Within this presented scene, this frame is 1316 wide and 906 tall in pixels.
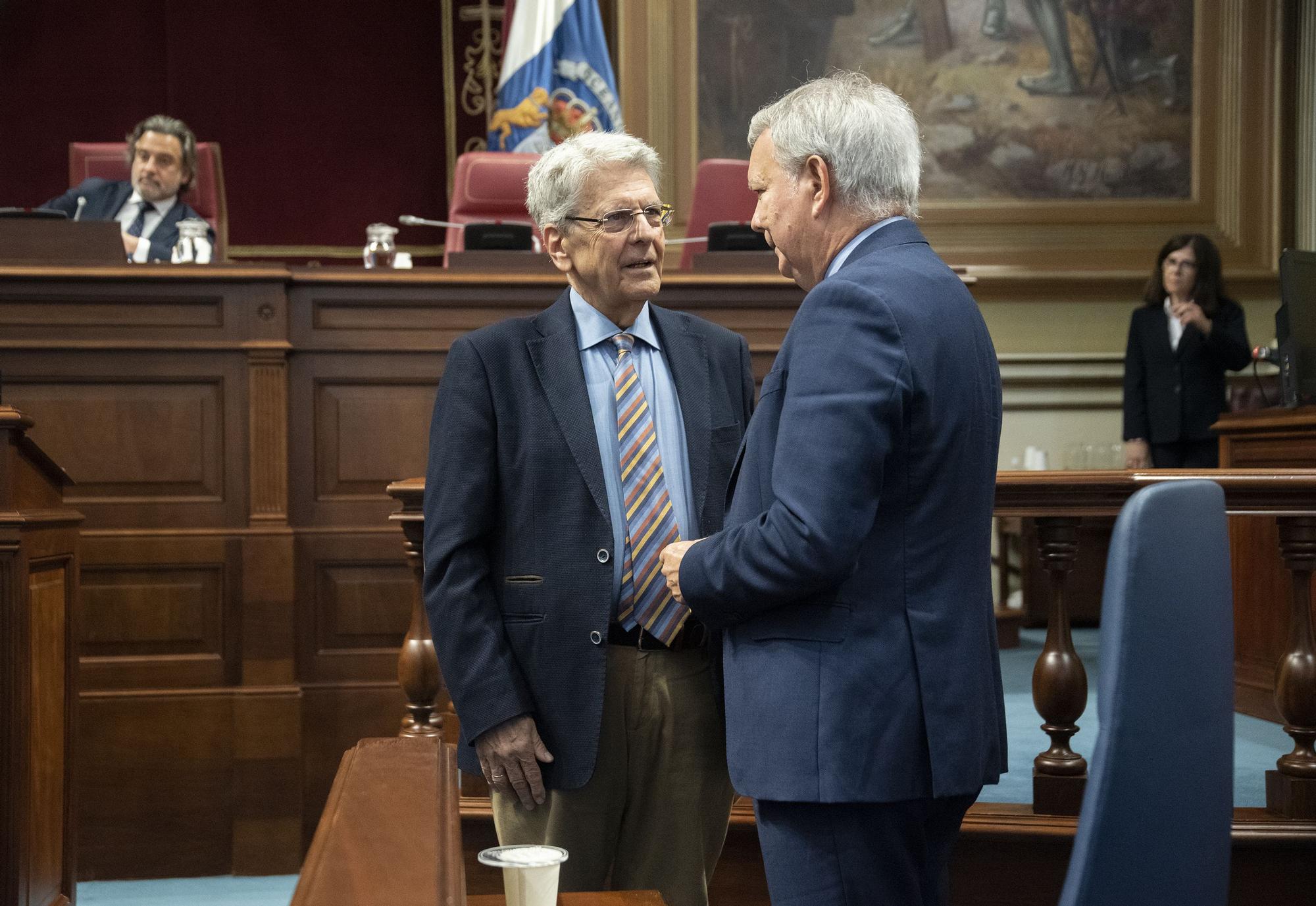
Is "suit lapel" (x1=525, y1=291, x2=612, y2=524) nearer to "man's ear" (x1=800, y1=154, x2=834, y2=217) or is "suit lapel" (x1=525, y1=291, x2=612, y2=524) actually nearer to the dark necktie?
"man's ear" (x1=800, y1=154, x2=834, y2=217)

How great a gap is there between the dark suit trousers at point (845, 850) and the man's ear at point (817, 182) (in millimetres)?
655

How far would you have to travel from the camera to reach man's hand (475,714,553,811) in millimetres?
1741

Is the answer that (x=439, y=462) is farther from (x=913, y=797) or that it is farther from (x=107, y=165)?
(x=107, y=165)

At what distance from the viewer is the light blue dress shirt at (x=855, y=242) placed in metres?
1.52

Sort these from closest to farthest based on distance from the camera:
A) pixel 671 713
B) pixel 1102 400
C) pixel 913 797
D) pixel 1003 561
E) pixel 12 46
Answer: pixel 913 797
pixel 671 713
pixel 1003 561
pixel 1102 400
pixel 12 46

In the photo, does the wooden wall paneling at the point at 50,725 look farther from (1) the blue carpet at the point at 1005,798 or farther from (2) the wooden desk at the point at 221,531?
(2) the wooden desk at the point at 221,531

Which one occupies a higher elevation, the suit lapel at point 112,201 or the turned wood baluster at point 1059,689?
the suit lapel at point 112,201

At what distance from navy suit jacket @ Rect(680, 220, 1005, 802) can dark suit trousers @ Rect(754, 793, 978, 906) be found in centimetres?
4

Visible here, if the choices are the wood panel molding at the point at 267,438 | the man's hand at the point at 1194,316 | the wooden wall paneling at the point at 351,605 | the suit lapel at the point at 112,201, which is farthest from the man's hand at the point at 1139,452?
the suit lapel at the point at 112,201

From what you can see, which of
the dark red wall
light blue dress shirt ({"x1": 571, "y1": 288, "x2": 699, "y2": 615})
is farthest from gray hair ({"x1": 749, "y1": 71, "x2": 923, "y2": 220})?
the dark red wall

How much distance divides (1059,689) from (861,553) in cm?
108

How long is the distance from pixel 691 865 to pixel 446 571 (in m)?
0.51

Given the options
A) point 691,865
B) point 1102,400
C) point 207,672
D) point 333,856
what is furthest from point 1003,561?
point 333,856

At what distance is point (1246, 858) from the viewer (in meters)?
2.32
